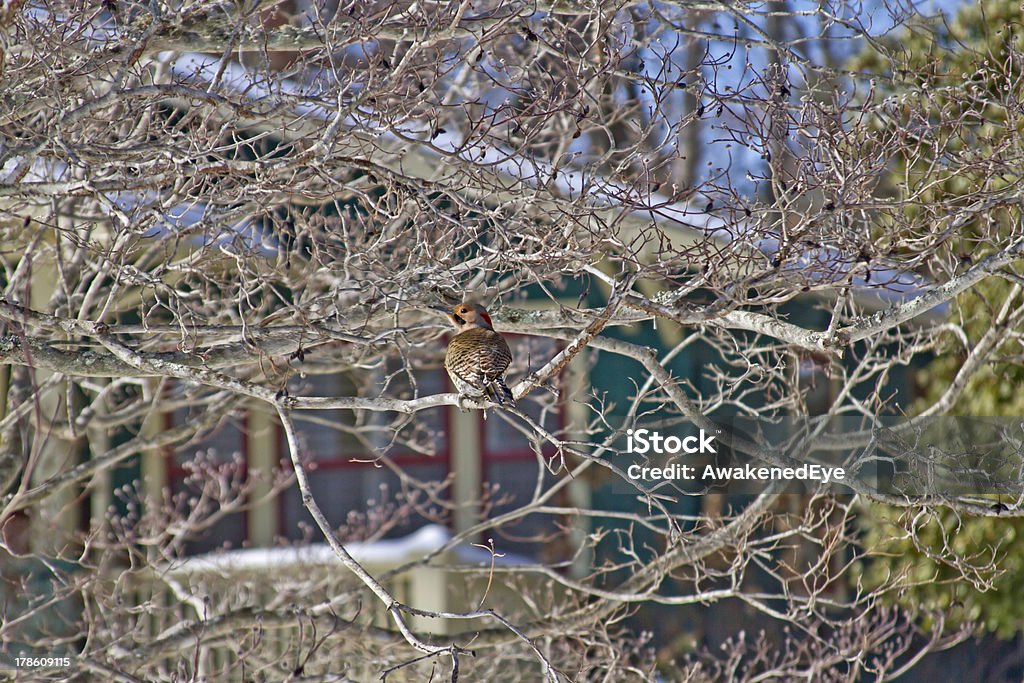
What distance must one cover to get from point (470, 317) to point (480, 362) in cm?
40

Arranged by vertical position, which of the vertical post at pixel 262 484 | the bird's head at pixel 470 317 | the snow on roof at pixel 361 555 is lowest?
the snow on roof at pixel 361 555

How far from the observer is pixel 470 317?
5.37m

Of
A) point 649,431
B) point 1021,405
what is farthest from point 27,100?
point 1021,405

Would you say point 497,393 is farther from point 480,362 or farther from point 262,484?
point 262,484

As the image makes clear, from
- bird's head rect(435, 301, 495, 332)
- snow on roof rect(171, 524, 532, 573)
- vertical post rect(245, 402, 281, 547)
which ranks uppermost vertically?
bird's head rect(435, 301, 495, 332)

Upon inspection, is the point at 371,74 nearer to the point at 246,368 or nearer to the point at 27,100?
the point at 27,100

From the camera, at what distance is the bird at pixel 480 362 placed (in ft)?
16.5

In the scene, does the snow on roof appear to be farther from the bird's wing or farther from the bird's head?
the bird's wing

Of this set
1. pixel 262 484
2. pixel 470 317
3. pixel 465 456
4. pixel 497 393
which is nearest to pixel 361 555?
pixel 465 456

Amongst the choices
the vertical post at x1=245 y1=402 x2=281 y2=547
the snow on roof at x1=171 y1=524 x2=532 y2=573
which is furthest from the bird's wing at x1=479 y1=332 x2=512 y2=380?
the vertical post at x1=245 y1=402 x2=281 y2=547

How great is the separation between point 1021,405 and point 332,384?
630 cm

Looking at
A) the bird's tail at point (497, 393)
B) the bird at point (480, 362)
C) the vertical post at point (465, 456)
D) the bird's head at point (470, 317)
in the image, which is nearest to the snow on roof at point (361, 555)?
the vertical post at point (465, 456)

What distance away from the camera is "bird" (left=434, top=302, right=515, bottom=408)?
16.5 ft

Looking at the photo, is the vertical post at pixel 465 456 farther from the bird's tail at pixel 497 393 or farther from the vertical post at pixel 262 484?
the bird's tail at pixel 497 393
